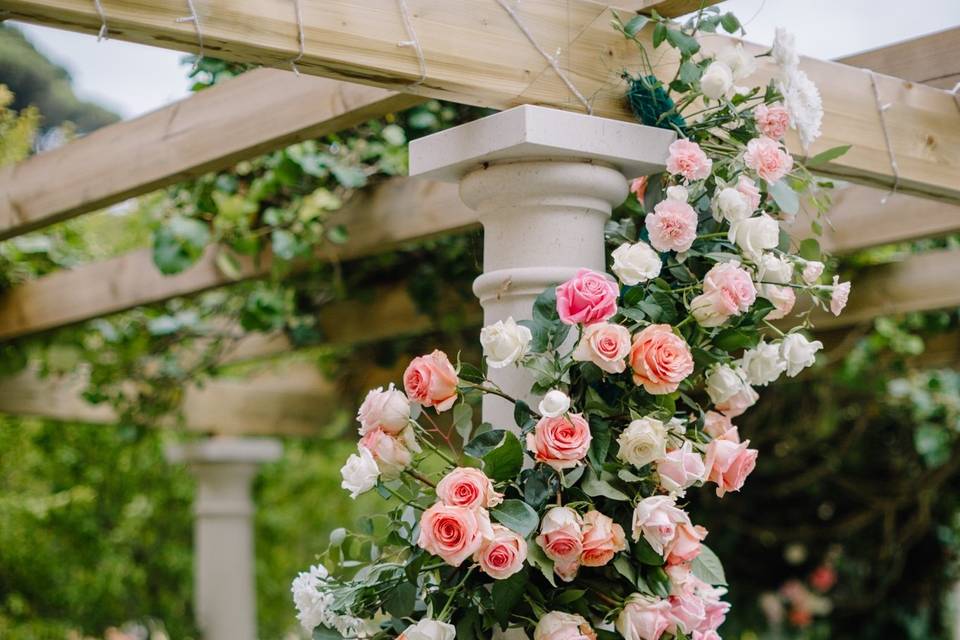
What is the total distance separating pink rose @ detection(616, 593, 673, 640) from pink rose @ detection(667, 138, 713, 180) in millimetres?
589

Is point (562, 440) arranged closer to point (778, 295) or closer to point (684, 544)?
point (684, 544)

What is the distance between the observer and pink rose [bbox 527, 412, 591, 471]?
1459 mm

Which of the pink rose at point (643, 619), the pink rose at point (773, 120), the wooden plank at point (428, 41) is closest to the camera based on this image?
the wooden plank at point (428, 41)

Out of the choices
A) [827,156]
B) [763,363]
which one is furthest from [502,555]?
[827,156]

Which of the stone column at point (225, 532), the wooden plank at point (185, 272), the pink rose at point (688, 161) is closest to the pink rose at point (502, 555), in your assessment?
the pink rose at point (688, 161)

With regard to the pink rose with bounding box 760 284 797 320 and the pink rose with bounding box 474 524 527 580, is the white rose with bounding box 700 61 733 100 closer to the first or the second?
the pink rose with bounding box 760 284 797 320

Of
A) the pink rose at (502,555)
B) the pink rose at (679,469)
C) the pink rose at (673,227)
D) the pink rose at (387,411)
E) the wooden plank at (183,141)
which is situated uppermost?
the wooden plank at (183,141)

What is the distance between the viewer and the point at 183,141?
91.0 inches

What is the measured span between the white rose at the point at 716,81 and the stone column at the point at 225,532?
11.5 ft

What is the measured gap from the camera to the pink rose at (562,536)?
4.79ft

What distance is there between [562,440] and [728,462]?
267 millimetres

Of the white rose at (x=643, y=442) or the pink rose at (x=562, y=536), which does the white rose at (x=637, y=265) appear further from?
the pink rose at (x=562, y=536)

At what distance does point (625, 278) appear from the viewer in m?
1.56

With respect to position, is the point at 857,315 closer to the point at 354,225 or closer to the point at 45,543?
the point at 354,225
